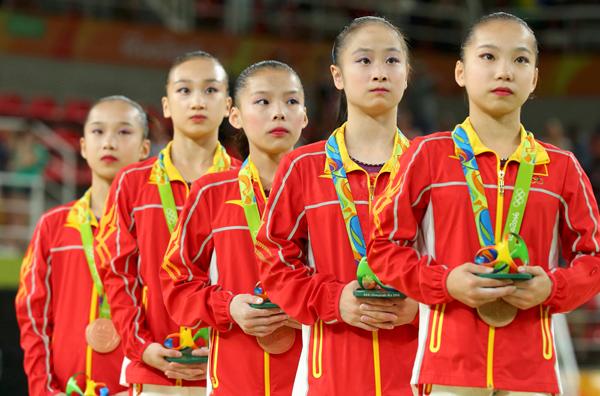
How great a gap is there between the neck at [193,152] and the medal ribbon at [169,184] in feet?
0.15

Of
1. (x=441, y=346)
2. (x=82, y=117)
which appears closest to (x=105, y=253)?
(x=441, y=346)

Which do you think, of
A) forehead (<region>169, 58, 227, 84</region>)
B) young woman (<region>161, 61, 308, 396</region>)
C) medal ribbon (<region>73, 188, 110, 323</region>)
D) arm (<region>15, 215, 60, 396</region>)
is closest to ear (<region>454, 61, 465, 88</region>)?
young woman (<region>161, 61, 308, 396</region>)

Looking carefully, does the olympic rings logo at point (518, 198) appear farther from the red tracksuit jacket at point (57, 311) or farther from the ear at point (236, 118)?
the red tracksuit jacket at point (57, 311)

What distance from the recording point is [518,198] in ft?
7.58

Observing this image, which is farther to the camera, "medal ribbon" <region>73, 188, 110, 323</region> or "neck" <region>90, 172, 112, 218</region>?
"neck" <region>90, 172, 112, 218</region>

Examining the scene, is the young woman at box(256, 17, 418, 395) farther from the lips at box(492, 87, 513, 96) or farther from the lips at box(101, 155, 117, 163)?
the lips at box(101, 155, 117, 163)

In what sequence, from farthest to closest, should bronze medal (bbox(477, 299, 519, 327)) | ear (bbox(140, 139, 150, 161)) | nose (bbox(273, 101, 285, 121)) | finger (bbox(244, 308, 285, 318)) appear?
1. ear (bbox(140, 139, 150, 161))
2. nose (bbox(273, 101, 285, 121))
3. finger (bbox(244, 308, 285, 318))
4. bronze medal (bbox(477, 299, 519, 327))

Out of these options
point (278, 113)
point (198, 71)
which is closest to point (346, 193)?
→ point (278, 113)

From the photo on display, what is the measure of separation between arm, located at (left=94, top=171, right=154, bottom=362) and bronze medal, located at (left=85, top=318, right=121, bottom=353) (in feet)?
0.98

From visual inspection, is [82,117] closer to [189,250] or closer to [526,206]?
[189,250]

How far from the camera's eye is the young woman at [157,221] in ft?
10.6

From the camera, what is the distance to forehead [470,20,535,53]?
2.43 metres

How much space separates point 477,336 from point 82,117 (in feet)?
30.6

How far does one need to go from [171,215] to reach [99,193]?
922 millimetres
